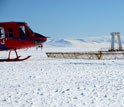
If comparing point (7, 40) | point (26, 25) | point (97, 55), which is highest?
point (26, 25)

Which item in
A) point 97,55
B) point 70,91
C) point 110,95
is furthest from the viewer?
point 97,55

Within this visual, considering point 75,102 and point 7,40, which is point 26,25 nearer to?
point 7,40

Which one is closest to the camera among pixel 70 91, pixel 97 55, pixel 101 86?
pixel 70 91

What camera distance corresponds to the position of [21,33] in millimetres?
19734

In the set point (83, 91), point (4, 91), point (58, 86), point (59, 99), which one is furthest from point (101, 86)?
point (4, 91)

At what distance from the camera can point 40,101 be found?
582cm

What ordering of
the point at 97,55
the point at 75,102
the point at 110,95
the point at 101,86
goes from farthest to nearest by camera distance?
1. the point at 97,55
2. the point at 101,86
3. the point at 110,95
4. the point at 75,102

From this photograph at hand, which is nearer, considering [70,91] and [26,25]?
[70,91]

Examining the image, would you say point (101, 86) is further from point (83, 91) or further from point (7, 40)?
point (7, 40)

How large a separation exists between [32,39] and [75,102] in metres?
14.5

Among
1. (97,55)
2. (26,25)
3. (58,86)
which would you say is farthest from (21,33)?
(58,86)

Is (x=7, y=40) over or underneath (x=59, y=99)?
over

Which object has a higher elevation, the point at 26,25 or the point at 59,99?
the point at 26,25

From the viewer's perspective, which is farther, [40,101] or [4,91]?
[4,91]
